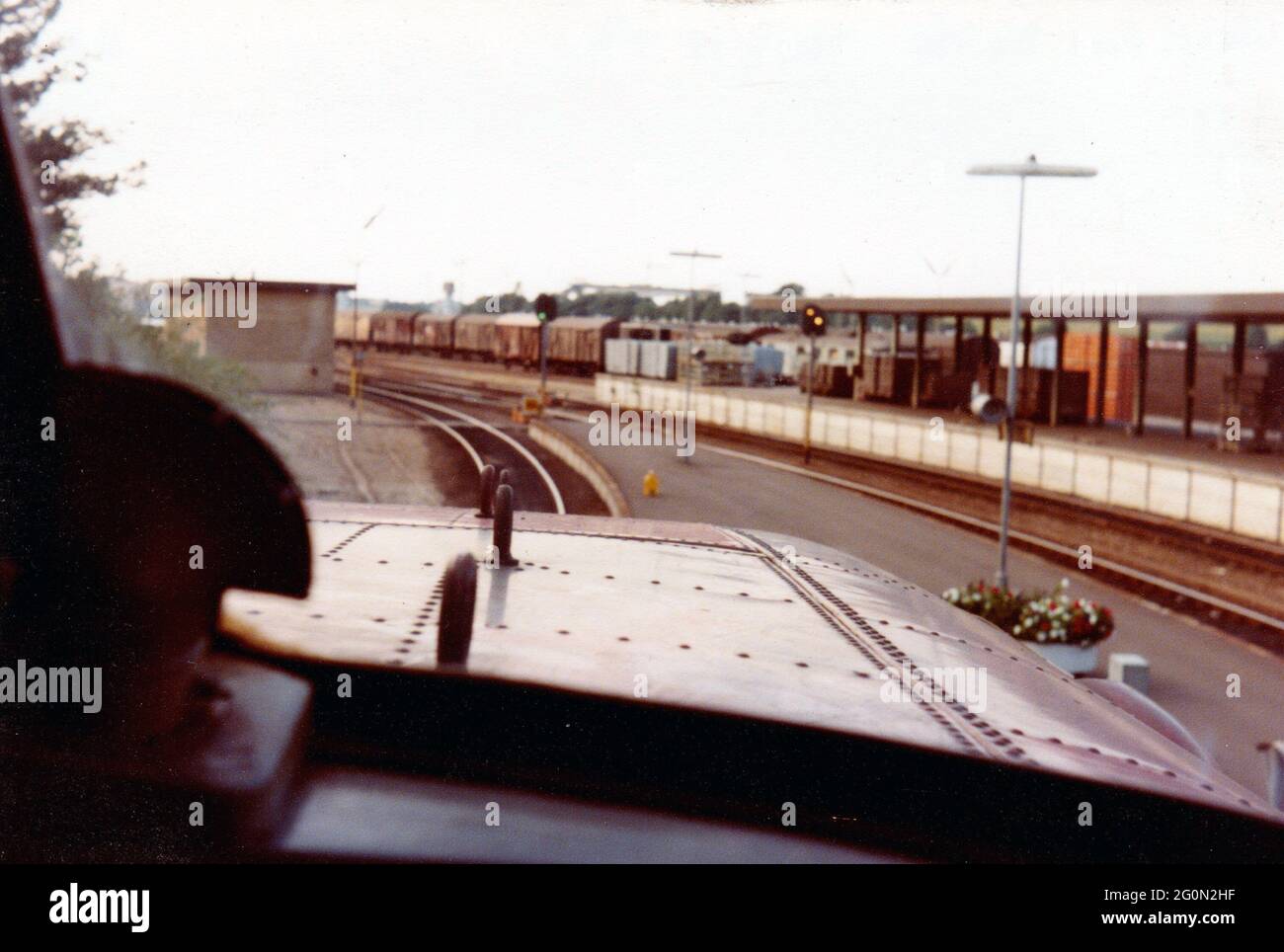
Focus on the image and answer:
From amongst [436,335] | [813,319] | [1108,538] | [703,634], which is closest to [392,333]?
[436,335]

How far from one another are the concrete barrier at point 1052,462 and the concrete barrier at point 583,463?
17.1 feet

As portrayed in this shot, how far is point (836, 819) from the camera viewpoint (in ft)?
8.95

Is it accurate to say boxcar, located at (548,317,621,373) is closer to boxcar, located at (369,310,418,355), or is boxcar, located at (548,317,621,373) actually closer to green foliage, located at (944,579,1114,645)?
boxcar, located at (369,310,418,355)

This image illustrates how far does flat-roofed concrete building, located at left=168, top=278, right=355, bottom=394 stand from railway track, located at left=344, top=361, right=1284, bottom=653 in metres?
16.4

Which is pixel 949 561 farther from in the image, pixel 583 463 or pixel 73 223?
pixel 73 223

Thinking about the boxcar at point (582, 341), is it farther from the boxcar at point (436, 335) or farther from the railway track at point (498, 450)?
the railway track at point (498, 450)

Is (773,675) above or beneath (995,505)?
above

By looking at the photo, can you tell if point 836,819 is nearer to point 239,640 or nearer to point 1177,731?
point 239,640

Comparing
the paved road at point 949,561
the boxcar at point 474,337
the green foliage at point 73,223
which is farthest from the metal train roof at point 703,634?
the boxcar at point 474,337

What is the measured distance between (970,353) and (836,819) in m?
47.9

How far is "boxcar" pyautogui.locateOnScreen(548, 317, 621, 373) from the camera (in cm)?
6172

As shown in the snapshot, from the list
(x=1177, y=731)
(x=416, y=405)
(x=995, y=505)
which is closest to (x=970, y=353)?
(x=995, y=505)

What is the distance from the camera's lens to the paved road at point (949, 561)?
13.8 meters

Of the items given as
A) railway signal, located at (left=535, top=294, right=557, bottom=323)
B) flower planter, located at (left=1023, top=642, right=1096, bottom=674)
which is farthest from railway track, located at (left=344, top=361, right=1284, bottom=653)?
railway signal, located at (left=535, top=294, right=557, bottom=323)
